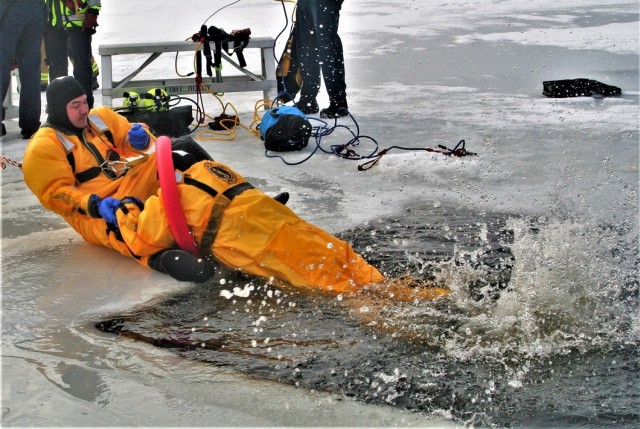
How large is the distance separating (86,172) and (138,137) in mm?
439

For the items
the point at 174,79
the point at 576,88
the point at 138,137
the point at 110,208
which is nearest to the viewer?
the point at 110,208

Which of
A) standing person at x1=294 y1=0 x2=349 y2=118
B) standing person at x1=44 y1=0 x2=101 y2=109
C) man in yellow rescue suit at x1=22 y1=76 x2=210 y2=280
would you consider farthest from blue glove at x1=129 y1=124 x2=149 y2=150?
standing person at x1=44 y1=0 x2=101 y2=109

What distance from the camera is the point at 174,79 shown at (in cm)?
803

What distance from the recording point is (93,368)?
3244mm

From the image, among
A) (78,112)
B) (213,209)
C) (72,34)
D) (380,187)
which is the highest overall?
(72,34)

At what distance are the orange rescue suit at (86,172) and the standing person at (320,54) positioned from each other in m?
2.92

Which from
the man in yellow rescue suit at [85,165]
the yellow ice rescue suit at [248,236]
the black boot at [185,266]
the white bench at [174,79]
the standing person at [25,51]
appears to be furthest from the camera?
the white bench at [174,79]

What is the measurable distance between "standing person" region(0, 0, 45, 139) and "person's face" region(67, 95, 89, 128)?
110 inches

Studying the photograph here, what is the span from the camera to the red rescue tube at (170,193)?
3.96m

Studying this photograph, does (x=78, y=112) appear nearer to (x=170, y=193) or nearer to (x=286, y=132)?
(x=170, y=193)

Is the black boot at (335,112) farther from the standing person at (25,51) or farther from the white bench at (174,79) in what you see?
the standing person at (25,51)

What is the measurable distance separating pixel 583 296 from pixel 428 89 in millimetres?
5280

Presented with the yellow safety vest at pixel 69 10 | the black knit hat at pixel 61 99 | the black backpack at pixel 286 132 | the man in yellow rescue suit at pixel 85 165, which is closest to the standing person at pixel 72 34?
the yellow safety vest at pixel 69 10

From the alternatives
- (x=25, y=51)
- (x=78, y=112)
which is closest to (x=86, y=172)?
(x=78, y=112)
